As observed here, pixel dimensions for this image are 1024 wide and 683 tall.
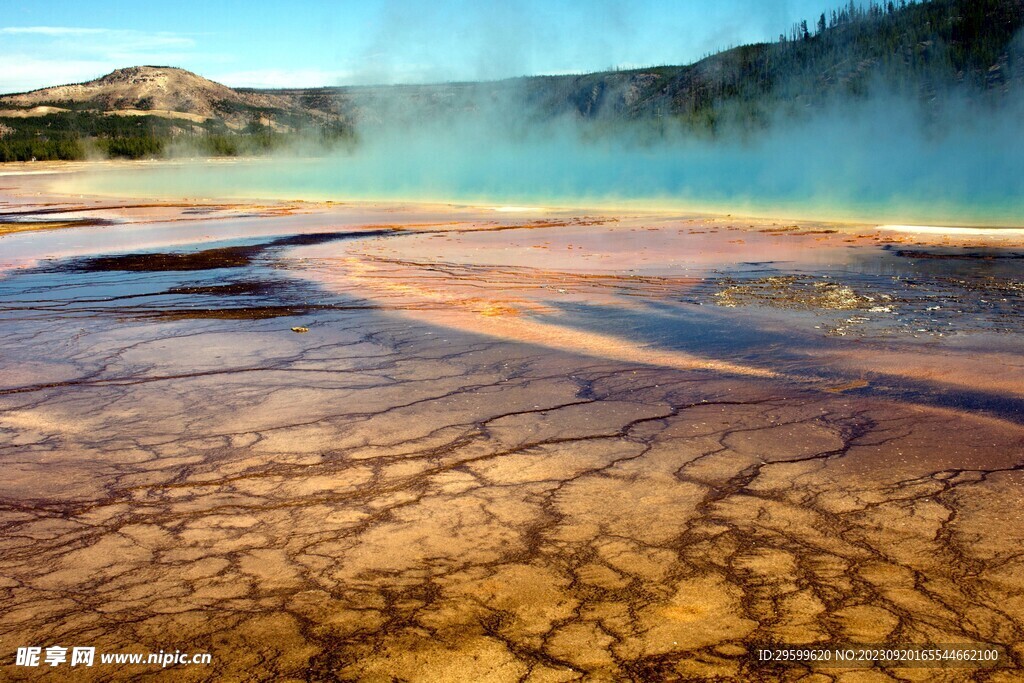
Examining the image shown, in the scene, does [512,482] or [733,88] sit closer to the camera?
[512,482]

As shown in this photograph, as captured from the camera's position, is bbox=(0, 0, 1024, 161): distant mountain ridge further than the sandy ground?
Yes

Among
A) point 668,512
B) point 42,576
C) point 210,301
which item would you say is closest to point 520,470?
point 668,512

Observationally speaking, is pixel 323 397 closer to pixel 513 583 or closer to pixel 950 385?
pixel 513 583

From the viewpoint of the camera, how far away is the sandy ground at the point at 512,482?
125 inches

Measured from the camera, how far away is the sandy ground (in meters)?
3.18

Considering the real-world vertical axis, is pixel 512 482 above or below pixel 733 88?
below

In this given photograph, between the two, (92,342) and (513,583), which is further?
(92,342)

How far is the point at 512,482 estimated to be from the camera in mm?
4562

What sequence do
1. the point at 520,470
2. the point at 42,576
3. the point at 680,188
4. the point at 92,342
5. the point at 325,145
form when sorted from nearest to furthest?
1. the point at 42,576
2. the point at 520,470
3. the point at 92,342
4. the point at 680,188
5. the point at 325,145

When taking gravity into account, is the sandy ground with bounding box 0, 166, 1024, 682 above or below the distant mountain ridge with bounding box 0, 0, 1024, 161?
below

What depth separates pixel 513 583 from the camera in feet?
11.6

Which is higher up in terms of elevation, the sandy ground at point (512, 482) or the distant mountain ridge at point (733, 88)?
the distant mountain ridge at point (733, 88)

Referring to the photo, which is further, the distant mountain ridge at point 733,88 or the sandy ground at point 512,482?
the distant mountain ridge at point 733,88

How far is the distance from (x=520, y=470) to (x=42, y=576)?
224cm
